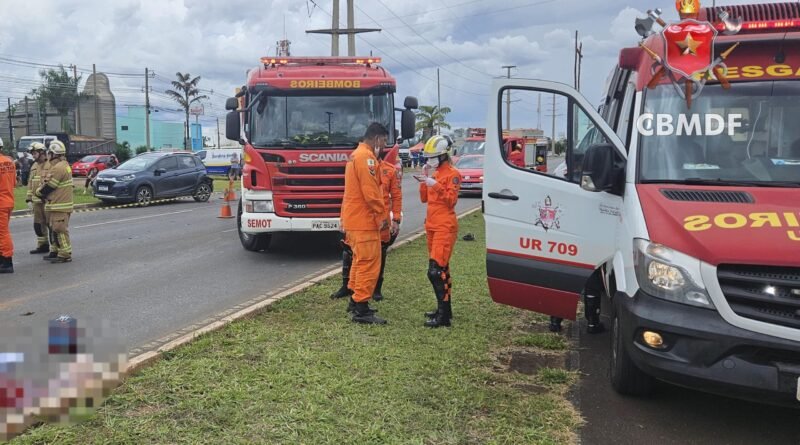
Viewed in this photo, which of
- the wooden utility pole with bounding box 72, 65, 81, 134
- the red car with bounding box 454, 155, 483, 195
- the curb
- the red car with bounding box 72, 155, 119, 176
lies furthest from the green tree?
the curb

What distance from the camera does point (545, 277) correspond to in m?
4.72

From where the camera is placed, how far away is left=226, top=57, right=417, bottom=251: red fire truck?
30.1ft

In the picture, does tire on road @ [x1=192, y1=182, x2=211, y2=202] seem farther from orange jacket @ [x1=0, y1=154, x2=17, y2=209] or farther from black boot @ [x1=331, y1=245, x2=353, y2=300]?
black boot @ [x1=331, y1=245, x2=353, y2=300]

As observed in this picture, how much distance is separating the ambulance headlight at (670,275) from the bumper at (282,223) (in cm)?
617

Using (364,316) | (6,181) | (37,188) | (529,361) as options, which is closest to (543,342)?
(529,361)

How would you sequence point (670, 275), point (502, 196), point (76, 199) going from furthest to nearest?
point (76, 199) < point (502, 196) < point (670, 275)

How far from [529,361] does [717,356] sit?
186cm

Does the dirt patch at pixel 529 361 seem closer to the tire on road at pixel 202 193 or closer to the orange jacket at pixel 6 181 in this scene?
the orange jacket at pixel 6 181

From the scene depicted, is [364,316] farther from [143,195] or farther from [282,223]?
[143,195]

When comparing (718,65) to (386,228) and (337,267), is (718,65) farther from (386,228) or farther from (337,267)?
(337,267)

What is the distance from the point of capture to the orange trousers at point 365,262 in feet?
19.0

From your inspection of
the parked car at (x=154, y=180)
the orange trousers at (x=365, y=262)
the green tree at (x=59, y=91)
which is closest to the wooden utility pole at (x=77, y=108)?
the green tree at (x=59, y=91)

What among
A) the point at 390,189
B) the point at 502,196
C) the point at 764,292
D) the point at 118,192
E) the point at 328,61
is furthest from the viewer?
the point at 118,192

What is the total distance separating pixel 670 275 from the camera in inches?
135
